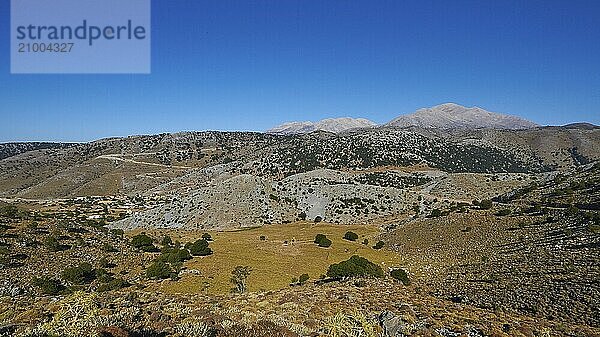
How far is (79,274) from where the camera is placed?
31.2 m

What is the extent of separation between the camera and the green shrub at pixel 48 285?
1069 inches

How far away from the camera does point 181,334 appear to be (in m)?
15.9

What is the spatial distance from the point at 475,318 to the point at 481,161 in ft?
531

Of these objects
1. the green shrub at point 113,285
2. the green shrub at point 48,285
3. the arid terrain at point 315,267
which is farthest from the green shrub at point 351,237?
the green shrub at point 48,285

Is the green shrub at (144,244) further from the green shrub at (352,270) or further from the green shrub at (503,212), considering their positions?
the green shrub at (503,212)

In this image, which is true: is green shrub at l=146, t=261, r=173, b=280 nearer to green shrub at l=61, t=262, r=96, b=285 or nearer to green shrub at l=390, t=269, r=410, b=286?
green shrub at l=61, t=262, r=96, b=285

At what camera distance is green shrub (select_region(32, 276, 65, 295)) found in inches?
1069

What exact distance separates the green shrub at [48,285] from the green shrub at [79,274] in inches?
31.2

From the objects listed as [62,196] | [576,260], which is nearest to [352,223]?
[576,260]

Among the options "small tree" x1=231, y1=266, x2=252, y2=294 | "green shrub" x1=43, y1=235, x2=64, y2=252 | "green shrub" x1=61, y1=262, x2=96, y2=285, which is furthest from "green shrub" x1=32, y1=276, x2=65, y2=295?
"small tree" x1=231, y1=266, x2=252, y2=294

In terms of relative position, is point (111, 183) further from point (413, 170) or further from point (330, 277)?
point (330, 277)

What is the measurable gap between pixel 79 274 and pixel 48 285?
3617 millimetres

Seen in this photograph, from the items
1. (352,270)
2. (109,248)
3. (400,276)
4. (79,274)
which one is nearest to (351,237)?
(352,270)

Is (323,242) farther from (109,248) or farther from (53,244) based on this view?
(53,244)
